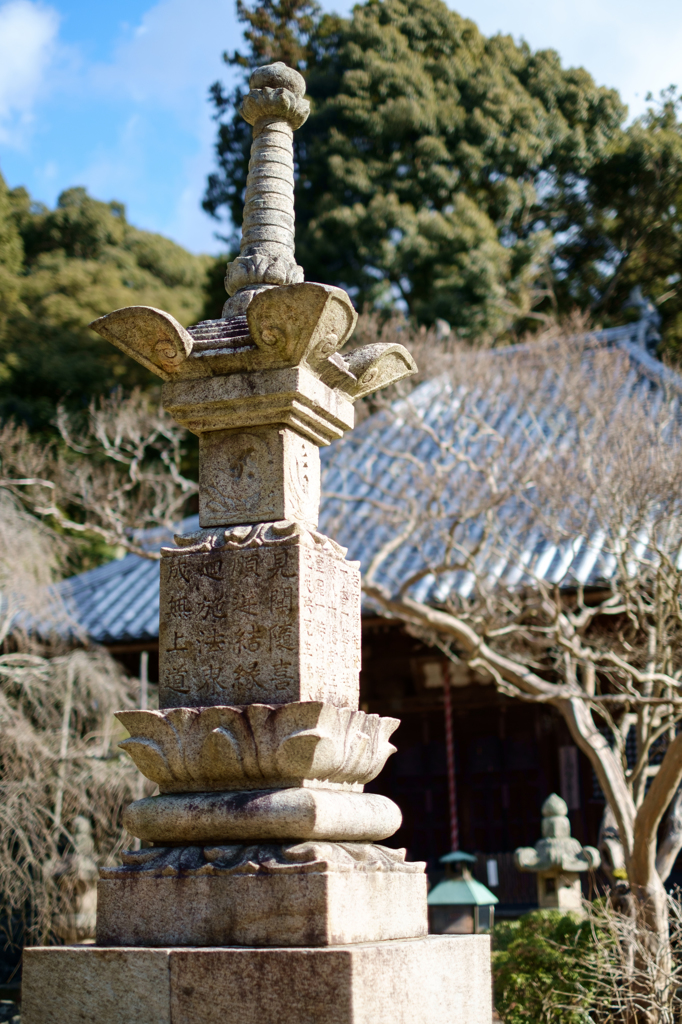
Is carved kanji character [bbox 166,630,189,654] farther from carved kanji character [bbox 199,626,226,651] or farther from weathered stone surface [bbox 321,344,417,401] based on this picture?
weathered stone surface [bbox 321,344,417,401]

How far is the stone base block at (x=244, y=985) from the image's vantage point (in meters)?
3.07

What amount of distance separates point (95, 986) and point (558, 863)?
6.33 m

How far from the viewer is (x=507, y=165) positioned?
61.9 feet

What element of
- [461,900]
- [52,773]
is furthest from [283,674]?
[52,773]

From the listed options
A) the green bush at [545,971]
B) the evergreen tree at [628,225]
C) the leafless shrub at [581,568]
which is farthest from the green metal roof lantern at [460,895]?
the evergreen tree at [628,225]

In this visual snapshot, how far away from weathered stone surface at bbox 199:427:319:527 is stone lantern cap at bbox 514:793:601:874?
595 cm

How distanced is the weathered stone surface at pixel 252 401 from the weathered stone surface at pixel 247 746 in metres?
1.09

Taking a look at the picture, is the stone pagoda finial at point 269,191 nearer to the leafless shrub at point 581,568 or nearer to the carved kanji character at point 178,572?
the carved kanji character at point 178,572

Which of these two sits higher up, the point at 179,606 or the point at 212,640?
the point at 179,606

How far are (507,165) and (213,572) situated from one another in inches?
657

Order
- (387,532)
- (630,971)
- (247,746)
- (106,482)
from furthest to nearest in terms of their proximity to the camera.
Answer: (106,482) → (387,532) → (630,971) → (247,746)

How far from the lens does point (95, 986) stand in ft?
11.0

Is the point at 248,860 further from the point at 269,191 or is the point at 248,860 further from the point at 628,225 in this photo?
the point at 628,225

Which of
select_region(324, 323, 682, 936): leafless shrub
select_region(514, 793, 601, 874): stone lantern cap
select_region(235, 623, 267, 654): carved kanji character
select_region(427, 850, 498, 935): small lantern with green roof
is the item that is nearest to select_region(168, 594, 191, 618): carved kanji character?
select_region(235, 623, 267, 654): carved kanji character
